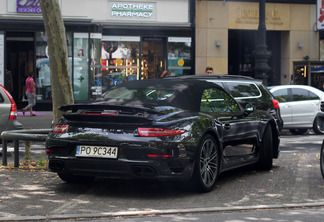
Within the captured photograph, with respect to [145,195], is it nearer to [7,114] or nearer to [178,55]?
[7,114]

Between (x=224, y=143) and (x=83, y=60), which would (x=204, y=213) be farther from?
(x=83, y=60)

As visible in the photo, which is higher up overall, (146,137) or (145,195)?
(146,137)

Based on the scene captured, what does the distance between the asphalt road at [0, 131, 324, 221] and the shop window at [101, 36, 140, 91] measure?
58.9 ft

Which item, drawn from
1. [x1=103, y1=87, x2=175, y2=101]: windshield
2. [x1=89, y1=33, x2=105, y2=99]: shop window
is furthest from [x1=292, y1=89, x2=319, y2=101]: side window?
[x1=103, y1=87, x2=175, y2=101]: windshield

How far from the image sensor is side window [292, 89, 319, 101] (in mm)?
18750

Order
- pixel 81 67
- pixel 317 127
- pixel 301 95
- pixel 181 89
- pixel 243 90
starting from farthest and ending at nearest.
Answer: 1. pixel 81 67
2. pixel 301 95
3. pixel 317 127
4. pixel 243 90
5. pixel 181 89

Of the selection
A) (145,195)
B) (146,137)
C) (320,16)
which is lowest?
(145,195)

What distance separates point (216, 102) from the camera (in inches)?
338

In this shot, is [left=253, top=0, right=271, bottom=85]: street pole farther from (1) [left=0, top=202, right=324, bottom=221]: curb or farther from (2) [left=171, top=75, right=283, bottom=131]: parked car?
(1) [left=0, top=202, right=324, bottom=221]: curb

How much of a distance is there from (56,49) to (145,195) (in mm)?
3712

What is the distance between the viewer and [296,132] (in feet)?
64.2

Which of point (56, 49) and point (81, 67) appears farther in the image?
Answer: point (81, 67)

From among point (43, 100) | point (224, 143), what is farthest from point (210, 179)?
point (43, 100)

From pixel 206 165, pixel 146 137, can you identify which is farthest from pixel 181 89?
pixel 146 137
